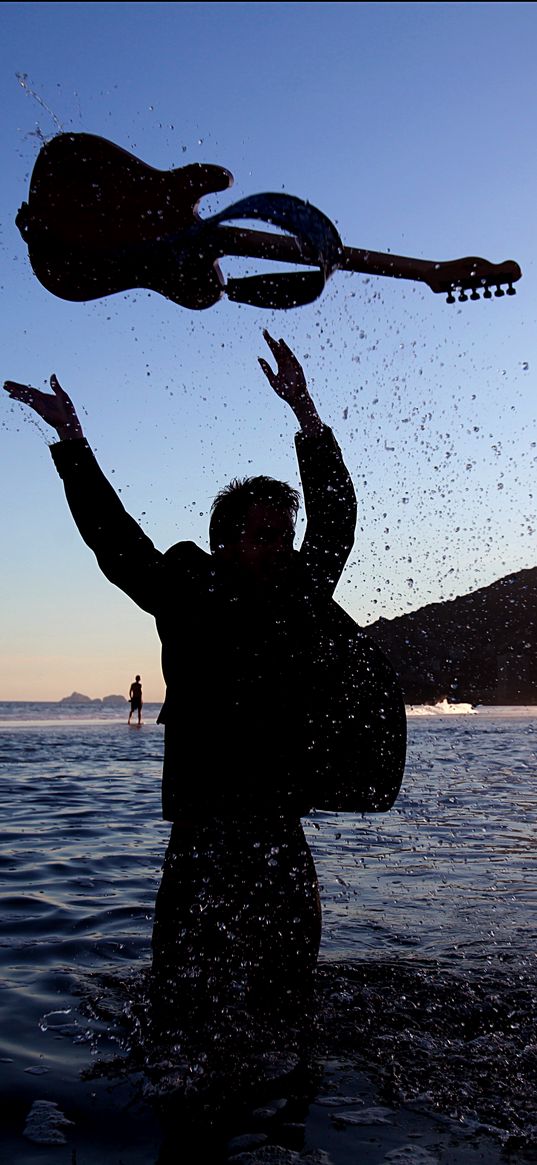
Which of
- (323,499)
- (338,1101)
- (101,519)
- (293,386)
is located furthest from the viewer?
(293,386)

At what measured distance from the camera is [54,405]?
3.39 metres

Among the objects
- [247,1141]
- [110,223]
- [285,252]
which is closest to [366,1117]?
[247,1141]

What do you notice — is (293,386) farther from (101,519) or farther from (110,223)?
(110,223)

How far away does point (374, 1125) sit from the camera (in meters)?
2.73

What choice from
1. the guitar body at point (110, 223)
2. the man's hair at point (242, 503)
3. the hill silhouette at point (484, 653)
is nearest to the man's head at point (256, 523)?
the man's hair at point (242, 503)

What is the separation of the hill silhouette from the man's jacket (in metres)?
17.4

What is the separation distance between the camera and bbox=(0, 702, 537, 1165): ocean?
2.84m

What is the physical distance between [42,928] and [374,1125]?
111 inches

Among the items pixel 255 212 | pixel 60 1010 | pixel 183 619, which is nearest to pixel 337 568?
pixel 183 619

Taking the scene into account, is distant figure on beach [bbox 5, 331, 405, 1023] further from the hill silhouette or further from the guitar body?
the hill silhouette

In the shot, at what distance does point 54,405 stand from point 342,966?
2995 mm

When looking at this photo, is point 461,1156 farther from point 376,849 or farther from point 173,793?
point 376,849

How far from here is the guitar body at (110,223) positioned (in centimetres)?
401

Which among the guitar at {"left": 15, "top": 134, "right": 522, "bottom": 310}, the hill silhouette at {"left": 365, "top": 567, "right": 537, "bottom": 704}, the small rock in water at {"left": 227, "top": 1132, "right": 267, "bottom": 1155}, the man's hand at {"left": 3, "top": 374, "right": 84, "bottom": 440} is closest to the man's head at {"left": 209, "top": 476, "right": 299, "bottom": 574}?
the man's hand at {"left": 3, "top": 374, "right": 84, "bottom": 440}
